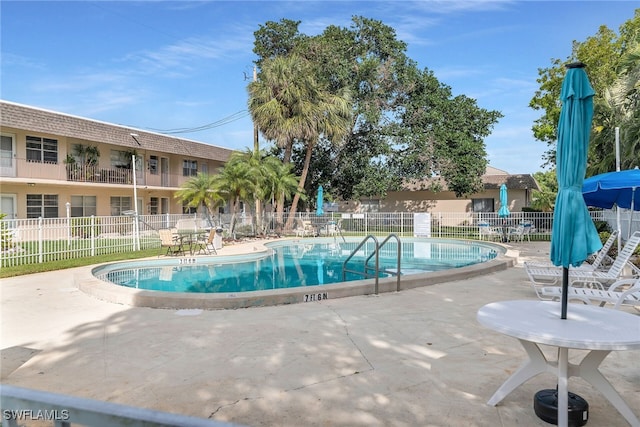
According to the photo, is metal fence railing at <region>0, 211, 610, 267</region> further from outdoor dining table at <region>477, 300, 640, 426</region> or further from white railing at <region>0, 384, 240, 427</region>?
outdoor dining table at <region>477, 300, 640, 426</region>

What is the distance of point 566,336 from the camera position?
306cm

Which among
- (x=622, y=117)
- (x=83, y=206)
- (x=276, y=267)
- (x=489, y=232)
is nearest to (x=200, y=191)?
(x=276, y=267)

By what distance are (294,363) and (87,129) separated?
73.6 ft

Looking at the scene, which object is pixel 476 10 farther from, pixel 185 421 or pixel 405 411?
pixel 185 421

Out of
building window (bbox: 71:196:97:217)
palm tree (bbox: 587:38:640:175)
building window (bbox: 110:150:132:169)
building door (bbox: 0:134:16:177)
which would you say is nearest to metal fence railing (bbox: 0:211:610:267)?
building door (bbox: 0:134:16:177)

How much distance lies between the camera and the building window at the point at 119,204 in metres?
25.7

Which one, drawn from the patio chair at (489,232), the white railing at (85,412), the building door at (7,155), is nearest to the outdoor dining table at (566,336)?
the white railing at (85,412)

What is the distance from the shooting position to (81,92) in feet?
76.5

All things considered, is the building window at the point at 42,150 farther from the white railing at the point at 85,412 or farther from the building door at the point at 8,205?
the white railing at the point at 85,412

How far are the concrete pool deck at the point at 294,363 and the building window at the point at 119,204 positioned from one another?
1969 centimetres

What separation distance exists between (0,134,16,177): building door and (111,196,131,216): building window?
6255 mm

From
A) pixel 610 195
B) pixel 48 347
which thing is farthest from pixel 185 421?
pixel 610 195

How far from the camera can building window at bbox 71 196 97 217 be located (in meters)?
23.4

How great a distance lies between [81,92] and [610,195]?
2470 centimetres
